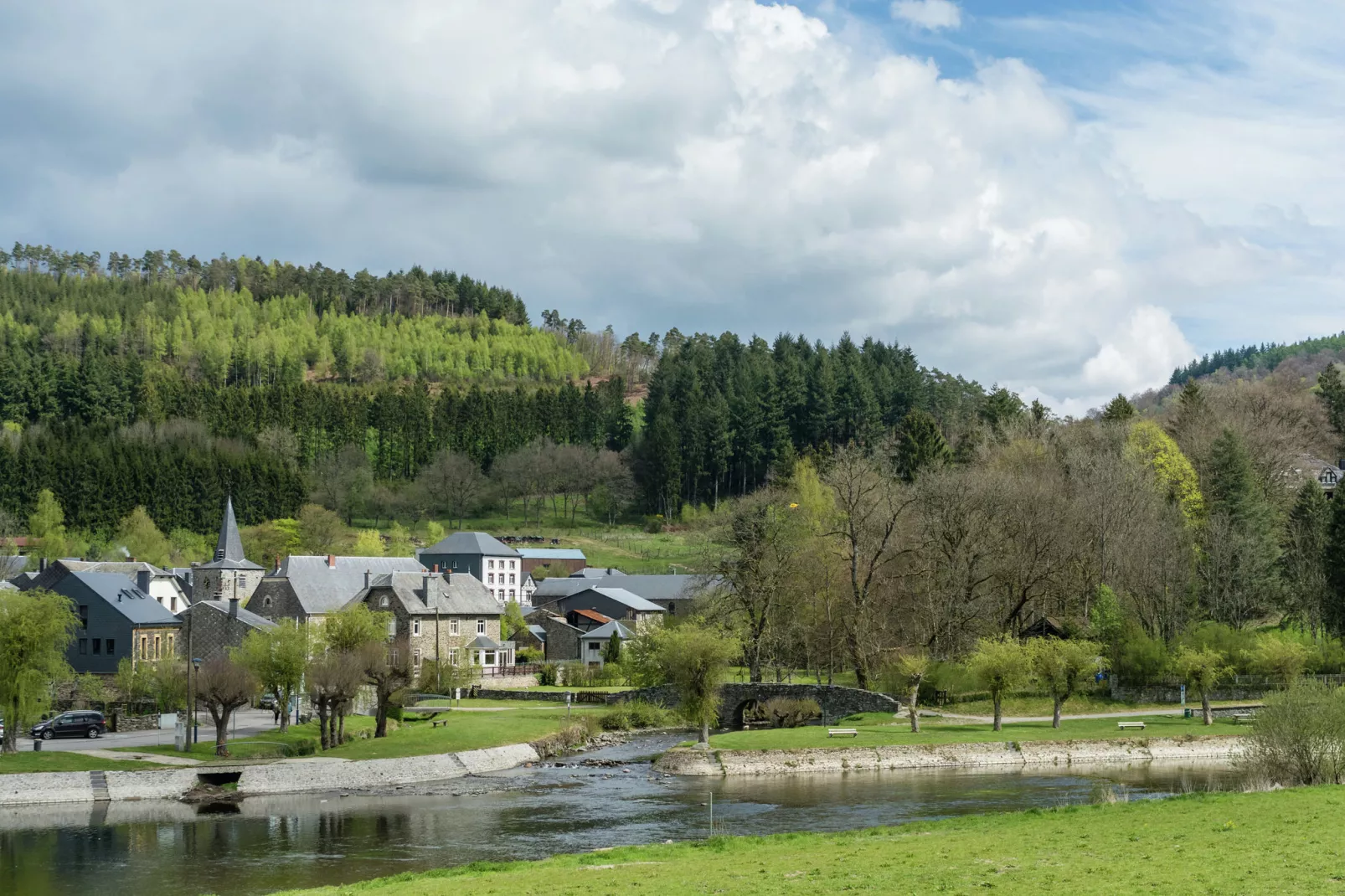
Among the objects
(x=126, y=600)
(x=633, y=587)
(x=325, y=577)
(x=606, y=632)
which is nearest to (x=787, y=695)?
(x=606, y=632)

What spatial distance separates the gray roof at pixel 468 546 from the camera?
114 m

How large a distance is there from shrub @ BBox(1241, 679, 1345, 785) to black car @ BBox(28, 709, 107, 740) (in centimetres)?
4654

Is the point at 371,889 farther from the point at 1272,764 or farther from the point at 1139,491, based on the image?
the point at 1139,491

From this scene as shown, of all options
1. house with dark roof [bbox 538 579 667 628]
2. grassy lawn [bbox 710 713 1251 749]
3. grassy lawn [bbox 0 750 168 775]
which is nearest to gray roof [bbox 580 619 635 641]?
house with dark roof [bbox 538 579 667 628]

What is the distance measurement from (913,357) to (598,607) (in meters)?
69.1

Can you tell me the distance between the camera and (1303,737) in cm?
3069

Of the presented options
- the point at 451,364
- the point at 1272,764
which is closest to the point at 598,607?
the point at 1272,764

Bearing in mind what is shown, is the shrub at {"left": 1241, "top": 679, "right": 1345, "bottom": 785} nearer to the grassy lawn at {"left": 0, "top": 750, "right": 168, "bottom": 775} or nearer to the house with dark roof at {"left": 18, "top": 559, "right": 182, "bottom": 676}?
the grassy lawn at {"left": 0, "top": 750, "right": 168, "bottom": 775}

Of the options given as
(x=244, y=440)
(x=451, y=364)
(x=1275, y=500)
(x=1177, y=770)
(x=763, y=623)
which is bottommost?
(x=1177, y=770)

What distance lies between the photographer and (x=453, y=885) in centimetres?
2253

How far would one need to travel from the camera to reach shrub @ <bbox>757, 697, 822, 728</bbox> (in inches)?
2354

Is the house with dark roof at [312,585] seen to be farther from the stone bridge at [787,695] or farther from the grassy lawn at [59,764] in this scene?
the grassy lawn at [59,764]

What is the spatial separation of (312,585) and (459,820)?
45.7 metres

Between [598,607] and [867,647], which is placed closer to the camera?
[867,647]
